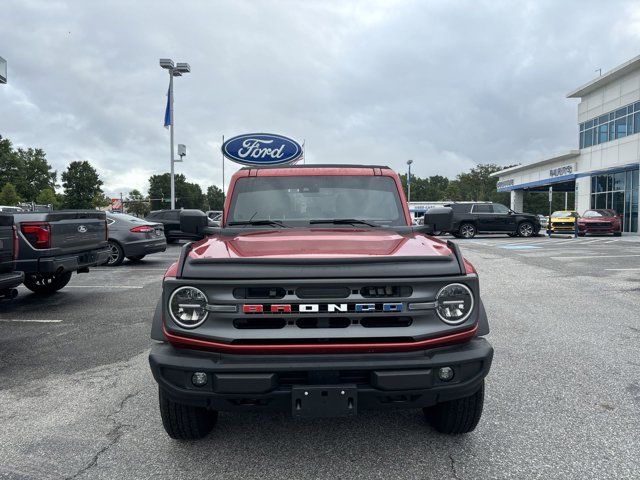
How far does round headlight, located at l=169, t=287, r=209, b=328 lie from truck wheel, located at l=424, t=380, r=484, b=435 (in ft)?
5.08

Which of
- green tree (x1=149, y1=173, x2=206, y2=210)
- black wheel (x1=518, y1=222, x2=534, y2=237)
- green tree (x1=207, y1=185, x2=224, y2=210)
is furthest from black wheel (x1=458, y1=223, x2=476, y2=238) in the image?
green tree (x1=207, y1=185, x2=224, y2=210)

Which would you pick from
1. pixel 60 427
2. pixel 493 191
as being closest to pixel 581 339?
pixel 60 427

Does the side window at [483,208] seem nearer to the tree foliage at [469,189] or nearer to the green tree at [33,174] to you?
the tree foliage at [469,189]

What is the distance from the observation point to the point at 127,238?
12.6 meters

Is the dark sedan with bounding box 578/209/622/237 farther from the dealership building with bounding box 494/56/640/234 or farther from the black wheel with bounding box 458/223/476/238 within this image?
the black wheel with bounding box 458/223/476/238

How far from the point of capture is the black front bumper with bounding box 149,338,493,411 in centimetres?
250

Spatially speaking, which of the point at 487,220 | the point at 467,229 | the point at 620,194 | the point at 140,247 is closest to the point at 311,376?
the point at 140,247

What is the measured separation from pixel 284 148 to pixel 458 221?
1161cm

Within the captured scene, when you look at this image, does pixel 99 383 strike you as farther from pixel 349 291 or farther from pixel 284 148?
pixel 284 148

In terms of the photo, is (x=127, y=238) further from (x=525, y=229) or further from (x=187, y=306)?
(x=525, y=229)

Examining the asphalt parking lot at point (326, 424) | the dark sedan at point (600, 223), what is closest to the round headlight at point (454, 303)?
the asphalt parking lot at point (326, 424)

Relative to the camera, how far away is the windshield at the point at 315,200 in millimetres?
4113

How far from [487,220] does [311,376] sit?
23.9 metres

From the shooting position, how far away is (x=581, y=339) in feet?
18.2
